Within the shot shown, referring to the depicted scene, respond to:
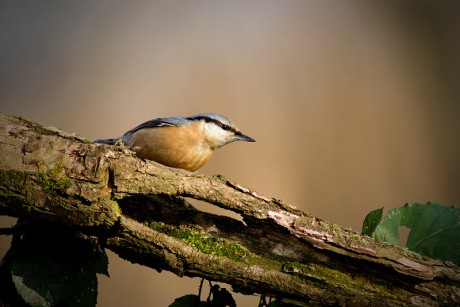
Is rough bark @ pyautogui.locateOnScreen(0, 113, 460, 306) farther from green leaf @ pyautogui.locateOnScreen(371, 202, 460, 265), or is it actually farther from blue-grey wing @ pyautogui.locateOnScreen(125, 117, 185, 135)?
blue-grey wing @ pyautogui.locateOnScreen(125, 117, 185, 135)

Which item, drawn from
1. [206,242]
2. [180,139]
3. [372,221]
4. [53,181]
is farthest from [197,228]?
[180,139]

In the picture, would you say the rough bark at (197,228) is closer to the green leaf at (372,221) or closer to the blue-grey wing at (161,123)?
the green leaf at (372,221)

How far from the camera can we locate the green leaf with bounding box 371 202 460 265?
94 centimetres

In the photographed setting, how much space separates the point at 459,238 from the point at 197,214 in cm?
58

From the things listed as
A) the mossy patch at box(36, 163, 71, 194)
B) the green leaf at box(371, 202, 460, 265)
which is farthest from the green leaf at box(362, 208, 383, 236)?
the mossy patch at box(36, 163, 71, 194)

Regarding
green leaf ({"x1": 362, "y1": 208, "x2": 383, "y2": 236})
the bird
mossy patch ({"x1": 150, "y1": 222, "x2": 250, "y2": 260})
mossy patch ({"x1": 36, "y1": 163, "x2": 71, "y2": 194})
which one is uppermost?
the bird

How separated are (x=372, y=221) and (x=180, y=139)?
0.78m

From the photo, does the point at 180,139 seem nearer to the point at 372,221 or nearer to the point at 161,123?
the point at 161,123

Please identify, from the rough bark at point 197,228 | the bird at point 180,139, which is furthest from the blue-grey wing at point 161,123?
the rough bark at point 197,228

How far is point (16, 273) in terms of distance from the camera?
773mm

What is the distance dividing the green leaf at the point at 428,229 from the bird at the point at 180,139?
79cm

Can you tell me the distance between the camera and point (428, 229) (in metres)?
0.98

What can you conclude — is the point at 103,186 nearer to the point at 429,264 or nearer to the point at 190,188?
the point at 190,188

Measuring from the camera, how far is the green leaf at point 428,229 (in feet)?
3.10
